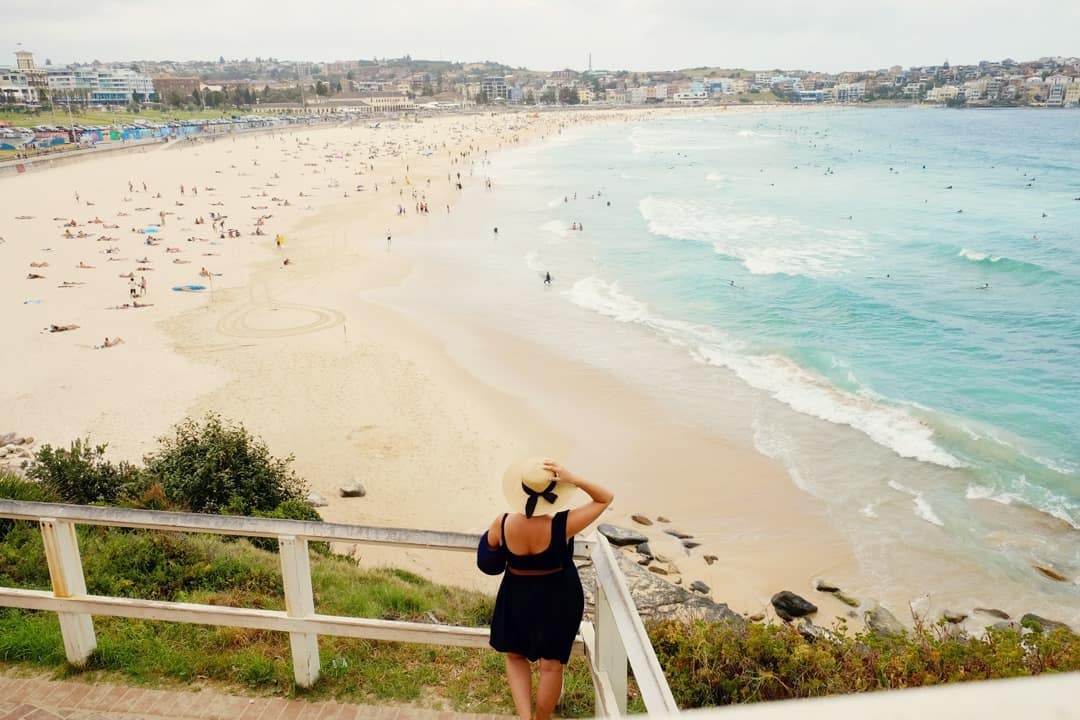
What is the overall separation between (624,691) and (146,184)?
61.9 m

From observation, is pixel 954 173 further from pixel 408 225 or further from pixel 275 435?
pixel 275 435

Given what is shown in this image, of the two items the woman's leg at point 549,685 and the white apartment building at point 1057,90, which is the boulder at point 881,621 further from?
the white apartment building at point 1057,90

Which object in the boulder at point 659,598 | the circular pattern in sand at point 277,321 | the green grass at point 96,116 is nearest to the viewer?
the boulder at point 659,598

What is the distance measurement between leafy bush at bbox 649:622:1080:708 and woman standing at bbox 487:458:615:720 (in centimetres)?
179

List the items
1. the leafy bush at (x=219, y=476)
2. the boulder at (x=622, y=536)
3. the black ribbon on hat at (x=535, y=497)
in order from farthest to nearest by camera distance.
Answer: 1. the boulder at (x=622, y=536)
2. the leafy bush at (x=219, y=476)
3. the black ribbon on hat at (x=535, y=497)

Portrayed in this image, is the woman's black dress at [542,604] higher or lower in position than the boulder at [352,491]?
higher

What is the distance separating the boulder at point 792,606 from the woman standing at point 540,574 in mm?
8009

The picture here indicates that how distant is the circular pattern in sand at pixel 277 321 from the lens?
23.4 meters

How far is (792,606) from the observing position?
10789 mm

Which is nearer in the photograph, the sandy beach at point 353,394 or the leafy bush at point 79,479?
the leafy bush at point 79,479

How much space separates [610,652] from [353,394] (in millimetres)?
16053

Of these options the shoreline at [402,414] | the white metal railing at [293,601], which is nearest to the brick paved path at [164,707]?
the white metal railing at [293,601]

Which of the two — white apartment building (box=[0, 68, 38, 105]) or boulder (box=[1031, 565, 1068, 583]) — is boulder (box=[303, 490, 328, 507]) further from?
white apartment building (box=[0, 68, 38, 105])

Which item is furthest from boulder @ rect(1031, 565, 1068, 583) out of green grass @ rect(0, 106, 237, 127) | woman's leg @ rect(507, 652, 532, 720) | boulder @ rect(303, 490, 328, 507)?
green grass @ rect(0, 106, 237, 127)
